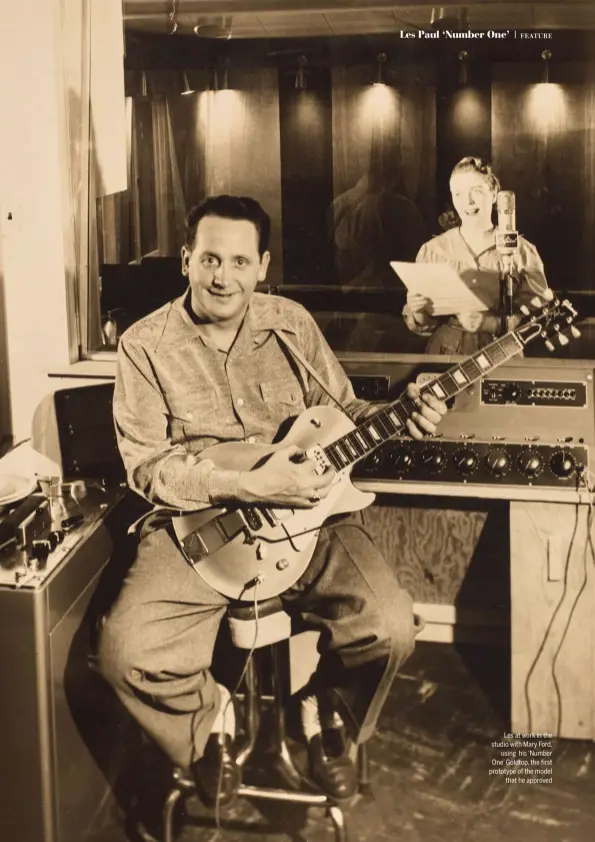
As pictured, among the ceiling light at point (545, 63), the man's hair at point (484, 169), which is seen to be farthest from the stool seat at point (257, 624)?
the ceiling light at point (545, 63)

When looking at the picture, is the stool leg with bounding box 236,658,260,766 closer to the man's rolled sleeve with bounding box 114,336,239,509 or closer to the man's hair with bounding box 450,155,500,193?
the man's rolled sleeve with bounding box 114,336,239,509

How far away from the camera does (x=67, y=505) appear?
250 centimetres

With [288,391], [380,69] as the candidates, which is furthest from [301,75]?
[288,391]

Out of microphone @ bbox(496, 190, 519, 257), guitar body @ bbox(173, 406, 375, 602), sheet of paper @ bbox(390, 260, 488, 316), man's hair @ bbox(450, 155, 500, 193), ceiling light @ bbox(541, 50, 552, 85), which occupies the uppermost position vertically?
ceiling light @ bbox(541, 50, 552, 85)

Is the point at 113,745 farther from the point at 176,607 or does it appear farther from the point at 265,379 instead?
the point at 265,379

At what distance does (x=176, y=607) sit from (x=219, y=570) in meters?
0.13

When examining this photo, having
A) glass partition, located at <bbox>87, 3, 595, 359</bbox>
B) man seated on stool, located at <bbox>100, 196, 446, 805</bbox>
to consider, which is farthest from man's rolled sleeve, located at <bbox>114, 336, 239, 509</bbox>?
glass partition, located at <bbox>87, 3, 595, 359</bbox>

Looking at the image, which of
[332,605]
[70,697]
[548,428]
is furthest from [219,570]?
[548,428]

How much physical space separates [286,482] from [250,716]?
0.70 m

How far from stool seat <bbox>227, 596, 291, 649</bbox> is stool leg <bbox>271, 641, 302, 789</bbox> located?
0.16 meters

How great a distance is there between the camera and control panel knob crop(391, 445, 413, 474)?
2.61 metres

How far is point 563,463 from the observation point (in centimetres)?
253

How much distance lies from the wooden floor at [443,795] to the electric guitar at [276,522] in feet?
1.86

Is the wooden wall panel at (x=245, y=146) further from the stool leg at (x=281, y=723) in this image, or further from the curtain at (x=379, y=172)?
the stool leg at (x=281, y=723)
